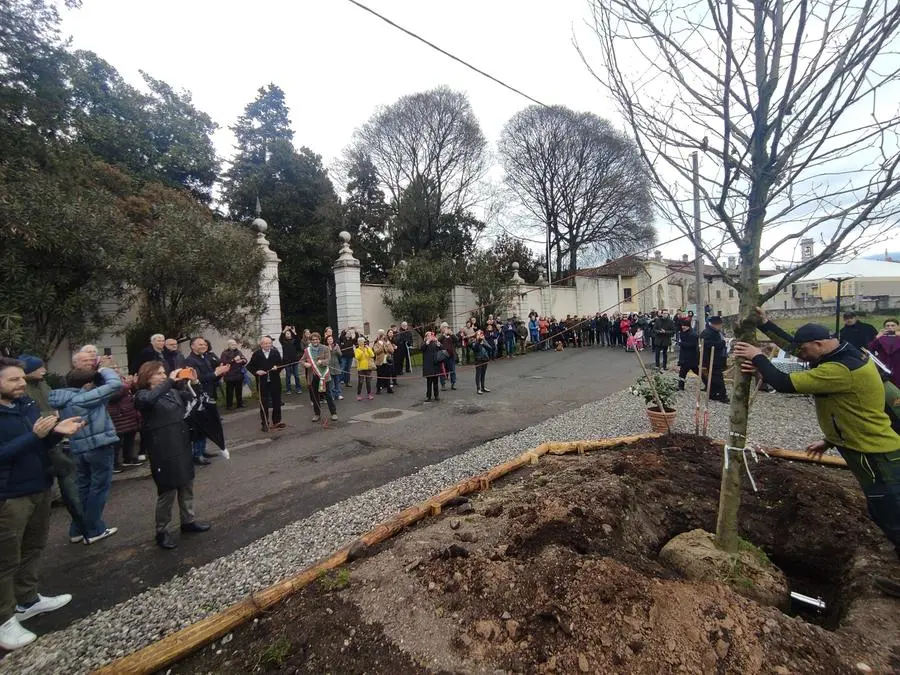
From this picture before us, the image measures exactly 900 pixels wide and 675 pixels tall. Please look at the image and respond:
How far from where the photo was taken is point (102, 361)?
554 centimetres

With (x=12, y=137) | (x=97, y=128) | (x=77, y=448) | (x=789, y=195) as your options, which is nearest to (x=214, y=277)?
(x=12, y=137)

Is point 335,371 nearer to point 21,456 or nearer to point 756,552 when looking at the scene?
point 21,456

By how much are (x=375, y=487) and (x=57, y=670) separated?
2933 millimetres

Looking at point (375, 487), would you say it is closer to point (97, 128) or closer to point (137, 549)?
point (137, 549)

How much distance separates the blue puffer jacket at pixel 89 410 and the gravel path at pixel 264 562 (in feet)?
4.31

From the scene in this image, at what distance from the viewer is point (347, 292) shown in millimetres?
15688

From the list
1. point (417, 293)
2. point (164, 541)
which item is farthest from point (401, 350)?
point (164, 541)

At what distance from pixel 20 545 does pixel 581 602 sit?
3.60 m

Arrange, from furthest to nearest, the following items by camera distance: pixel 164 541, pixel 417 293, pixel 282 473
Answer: pixel 417 293 < pixel 282 473 < pixel 164 541

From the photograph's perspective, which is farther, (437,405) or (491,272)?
(491,272)

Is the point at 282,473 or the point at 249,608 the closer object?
the point at 249,608

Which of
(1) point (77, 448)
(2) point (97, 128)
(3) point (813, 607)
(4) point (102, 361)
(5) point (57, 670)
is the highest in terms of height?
(2) point (97, 128)

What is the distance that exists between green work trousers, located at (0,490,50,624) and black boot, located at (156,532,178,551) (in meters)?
0.90

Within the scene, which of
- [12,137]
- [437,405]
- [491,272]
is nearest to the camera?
[12,137]
